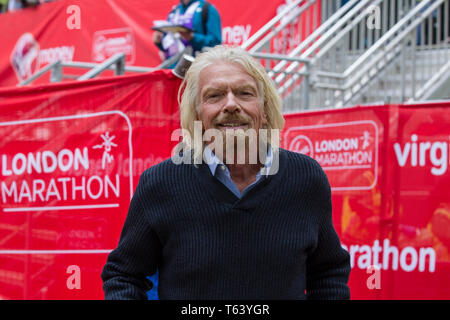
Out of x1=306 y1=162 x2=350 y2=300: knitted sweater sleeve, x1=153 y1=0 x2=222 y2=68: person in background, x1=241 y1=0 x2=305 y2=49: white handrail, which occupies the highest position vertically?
x1=241 y1=0 x2=305 y2=49: white handrail

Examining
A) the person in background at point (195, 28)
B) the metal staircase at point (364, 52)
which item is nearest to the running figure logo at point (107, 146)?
the person in background at point (195, 28)

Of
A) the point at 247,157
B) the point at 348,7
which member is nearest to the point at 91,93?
the point at 247,157

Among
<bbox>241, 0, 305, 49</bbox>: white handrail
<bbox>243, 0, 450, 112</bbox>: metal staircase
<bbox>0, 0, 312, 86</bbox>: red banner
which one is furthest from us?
<bbox>0, 0, 312, 86</bbox>: red banner

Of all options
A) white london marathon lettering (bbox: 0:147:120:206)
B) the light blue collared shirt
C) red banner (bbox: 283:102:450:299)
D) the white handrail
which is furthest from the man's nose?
the white handrail

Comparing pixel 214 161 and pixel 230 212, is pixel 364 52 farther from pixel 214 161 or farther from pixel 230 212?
pixel 230 212

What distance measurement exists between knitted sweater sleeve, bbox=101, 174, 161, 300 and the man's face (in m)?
0.33

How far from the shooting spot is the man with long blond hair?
2.26 meters

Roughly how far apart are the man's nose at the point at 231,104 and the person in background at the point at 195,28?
15.5ft

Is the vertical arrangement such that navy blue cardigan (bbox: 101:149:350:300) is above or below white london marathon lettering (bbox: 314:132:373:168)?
below

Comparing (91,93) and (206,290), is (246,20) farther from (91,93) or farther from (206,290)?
(206,290)

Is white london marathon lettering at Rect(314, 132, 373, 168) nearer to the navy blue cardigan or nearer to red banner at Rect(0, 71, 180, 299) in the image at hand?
red banner at Rect(0, 71, 180, 299)

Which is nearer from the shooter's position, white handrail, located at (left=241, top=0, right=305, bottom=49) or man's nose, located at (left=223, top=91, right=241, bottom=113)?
man's nose, located at (left=223, top=91, right=241, bottom=113)

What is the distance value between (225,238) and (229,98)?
0.49 metres

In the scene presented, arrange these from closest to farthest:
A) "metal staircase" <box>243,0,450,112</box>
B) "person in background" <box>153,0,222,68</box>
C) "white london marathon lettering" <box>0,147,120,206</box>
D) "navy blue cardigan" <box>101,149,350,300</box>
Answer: "navy blue cardigan" <box>101,149,350,300</box>
"white london marathon lettering" <box>0,147,120,206</box>
"person in background" <box>153,0,222,68</box>
"metal staircase" <box>243,0,450,112</box>
